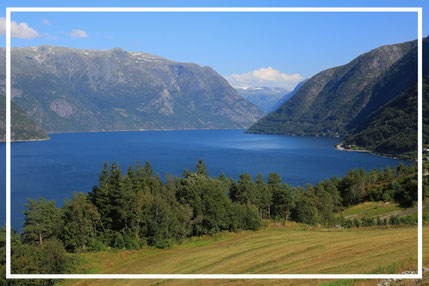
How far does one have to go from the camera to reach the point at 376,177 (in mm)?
67375

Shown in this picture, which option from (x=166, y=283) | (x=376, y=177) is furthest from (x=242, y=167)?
(x=166, y=283)

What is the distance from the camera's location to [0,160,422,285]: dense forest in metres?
30.8

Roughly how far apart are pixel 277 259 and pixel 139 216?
19274 mm

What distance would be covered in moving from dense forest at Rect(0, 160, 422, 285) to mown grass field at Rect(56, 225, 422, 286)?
2325 mm

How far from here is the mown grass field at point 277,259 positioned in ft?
53.2

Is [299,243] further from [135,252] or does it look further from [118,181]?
[118,181]

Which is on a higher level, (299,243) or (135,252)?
(299,243)

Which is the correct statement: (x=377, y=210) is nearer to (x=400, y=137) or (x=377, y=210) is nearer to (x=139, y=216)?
(x=139, y=216)

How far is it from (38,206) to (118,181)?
8.02 m

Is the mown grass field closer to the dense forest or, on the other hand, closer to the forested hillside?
the dense forest

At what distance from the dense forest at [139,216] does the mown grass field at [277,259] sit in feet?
7.63

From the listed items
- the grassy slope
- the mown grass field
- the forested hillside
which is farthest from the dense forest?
the forested hillside

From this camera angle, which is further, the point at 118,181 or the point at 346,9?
the point at 118,181

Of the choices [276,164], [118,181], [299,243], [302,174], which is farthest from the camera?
[276,164]
